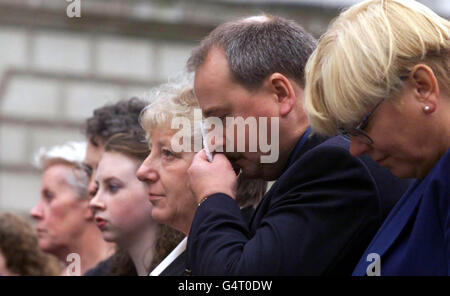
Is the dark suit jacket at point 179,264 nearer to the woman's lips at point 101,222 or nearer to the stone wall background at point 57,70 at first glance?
the woman's lips at point 101,222

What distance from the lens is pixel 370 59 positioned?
253 cm

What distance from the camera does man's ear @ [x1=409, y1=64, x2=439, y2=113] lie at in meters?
2.50

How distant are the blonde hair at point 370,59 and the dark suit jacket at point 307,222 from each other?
0.12 meters

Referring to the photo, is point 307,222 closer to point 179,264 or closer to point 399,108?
point 399,108

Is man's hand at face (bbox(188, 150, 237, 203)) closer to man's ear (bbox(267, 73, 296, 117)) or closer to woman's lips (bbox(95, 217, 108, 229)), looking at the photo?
man's ear (bbox(267, 73, 296, 117))

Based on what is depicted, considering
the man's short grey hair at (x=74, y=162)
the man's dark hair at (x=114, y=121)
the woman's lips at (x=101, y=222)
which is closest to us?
the woman's lips at (x=101, y=222)

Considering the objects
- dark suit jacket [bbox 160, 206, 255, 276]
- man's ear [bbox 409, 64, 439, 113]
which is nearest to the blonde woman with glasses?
man's ear [bbox 409, 64, 439, 113]

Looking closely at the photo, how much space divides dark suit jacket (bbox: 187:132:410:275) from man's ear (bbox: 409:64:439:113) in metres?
0.28

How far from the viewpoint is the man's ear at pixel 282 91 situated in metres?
2.93

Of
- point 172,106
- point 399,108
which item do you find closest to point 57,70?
point 172,106

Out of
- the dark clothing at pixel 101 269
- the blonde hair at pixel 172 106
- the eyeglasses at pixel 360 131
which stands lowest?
the dark clothing at pixel 101 269

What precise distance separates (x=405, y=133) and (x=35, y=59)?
766 cm

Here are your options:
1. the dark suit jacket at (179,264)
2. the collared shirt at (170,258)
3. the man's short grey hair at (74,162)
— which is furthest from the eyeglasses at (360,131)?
the man's short grey hair at (74,162)

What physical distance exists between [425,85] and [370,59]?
0.16m
